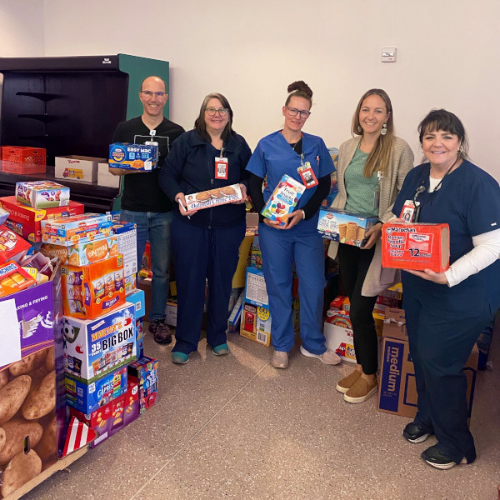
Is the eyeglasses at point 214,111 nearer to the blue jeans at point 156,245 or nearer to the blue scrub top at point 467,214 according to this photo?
the blue jeans at point 156,245

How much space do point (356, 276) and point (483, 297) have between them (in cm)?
80

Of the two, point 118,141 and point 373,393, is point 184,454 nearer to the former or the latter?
point 373,393

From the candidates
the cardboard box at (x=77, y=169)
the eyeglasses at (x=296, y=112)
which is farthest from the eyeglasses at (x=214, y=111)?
the cardboard box at (x=77, y=169)

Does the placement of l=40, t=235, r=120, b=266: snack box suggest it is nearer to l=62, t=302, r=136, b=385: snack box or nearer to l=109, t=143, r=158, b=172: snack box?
l=62, t=302, r=136, b=385: snack box

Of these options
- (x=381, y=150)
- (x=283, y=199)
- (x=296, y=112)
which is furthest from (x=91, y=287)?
(x=381, y=150)

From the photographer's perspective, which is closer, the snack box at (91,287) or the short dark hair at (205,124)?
the snack box at (91,287)

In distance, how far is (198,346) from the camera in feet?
10.5

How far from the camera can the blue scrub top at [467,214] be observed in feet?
5.84

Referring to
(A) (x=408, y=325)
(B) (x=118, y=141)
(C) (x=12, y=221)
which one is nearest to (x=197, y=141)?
(B) (x=118, y=141)

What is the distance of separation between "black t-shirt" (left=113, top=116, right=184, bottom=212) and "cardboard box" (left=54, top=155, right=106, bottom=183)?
1.19 metres

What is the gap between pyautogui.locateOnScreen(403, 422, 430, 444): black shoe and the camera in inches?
89.6

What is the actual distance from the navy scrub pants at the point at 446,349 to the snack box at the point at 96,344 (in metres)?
1.27

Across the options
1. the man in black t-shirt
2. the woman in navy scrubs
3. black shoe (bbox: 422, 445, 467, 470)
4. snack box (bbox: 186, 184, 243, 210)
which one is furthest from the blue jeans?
black shoe (bbox: 422, 445, 467, 470)

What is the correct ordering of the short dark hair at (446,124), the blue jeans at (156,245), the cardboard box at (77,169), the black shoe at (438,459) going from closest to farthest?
the short dark hair at (446,124) → the black shoe at (438,459) → the blue jeans at (156,245) → the cardboard box at (77,169)
